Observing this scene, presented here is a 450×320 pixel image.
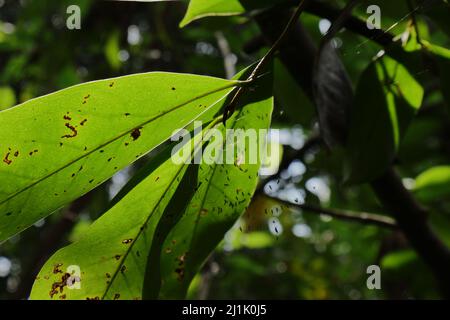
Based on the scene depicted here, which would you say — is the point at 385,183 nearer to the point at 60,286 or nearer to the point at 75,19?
the point at 60,286

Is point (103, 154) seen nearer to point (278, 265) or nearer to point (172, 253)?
point (172, 253)

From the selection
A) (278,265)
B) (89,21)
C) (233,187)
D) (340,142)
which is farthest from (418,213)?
(278,265)

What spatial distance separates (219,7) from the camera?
0.81 meters

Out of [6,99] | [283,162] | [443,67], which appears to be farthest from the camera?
[6,99]

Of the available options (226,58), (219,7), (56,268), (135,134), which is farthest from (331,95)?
(226,58)

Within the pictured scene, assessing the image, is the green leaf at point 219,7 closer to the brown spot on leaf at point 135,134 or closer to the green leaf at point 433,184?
the brown spot on leaf at point 135,134

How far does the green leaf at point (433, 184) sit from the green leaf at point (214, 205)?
803 mm

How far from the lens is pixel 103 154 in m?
0.67

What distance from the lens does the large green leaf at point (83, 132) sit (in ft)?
2.08

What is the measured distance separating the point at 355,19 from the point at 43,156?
499 mm

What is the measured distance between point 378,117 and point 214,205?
29 centimetres

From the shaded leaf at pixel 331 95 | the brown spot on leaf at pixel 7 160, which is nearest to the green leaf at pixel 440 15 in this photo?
the shaded leaf at pixel 331 95

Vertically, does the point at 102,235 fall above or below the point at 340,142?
below

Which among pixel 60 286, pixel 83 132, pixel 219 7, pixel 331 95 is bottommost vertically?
pixel 60 286
